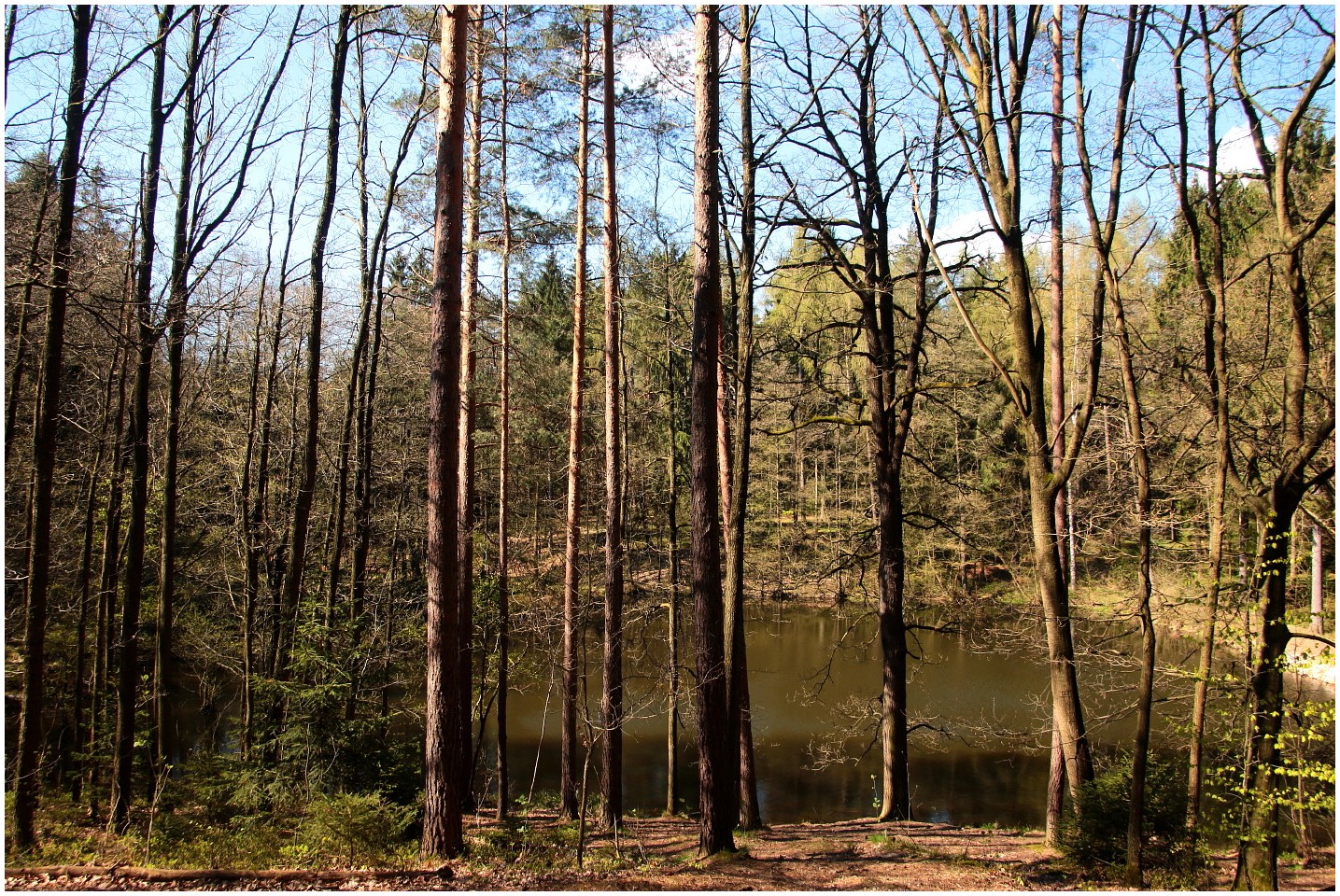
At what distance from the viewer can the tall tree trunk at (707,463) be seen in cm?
600

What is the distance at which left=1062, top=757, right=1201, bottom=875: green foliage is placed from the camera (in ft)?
18.8

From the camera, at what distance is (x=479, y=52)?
866 cm

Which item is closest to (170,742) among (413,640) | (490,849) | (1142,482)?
(413,640)

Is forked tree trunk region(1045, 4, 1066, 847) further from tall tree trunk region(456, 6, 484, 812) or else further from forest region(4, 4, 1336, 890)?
tall tree trunk region(456, 6, 484, 812)

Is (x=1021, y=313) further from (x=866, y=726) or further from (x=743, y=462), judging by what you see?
(x=866, y=726)

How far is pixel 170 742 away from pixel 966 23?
16.4 meters

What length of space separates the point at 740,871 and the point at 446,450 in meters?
4.18

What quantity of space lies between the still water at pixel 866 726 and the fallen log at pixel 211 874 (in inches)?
103

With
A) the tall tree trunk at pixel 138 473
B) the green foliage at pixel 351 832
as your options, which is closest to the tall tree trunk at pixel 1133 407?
the green foliage at pixel 351 832

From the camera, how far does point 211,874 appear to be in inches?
205

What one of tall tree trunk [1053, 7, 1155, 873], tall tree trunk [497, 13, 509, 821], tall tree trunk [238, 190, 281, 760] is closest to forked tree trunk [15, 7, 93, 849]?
tall tree trunk [238, 190, 281, 760]

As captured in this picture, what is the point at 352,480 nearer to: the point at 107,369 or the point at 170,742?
the point at 107,369

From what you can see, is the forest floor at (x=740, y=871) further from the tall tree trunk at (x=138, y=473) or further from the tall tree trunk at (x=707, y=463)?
the tall tree trunk at (x=138, y=473)

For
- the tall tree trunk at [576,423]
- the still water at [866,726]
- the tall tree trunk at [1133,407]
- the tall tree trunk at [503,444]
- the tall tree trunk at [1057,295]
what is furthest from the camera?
the still water at [866,726]
